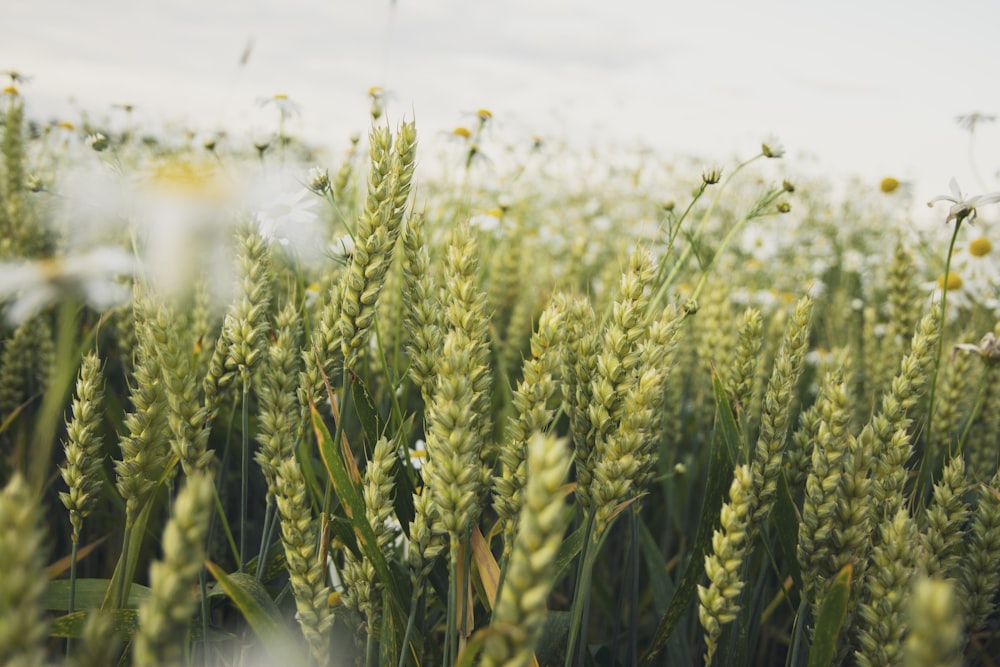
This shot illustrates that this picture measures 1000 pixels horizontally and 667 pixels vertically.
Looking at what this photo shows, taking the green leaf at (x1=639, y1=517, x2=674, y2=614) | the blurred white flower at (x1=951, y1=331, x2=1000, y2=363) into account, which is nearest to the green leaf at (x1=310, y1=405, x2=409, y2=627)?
the green leaf at (x1=639, y1=517, x2=674, y2=614)

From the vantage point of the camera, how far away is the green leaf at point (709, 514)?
1.19 metres

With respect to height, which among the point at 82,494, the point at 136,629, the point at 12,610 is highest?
the point at 12,610

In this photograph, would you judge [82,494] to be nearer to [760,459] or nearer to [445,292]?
[445,292]

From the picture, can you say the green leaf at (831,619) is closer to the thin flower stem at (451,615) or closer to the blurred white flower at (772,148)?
the thin flower stem at (451,615)

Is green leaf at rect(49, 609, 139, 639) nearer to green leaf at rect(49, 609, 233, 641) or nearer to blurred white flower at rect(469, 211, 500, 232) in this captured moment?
green leaf at rect(49, 609, 233, 641)

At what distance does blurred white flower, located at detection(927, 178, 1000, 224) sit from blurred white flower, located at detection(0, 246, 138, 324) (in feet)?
6.36

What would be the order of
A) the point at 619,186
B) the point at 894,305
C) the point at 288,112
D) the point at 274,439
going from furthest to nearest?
the point at 619,186 → the point at 288,112 → the point at 894,305 → the point at 274,439

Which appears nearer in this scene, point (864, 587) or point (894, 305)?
point (864, 587)

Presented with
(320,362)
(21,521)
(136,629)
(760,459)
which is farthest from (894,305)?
(21,521)

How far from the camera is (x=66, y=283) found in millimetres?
1912

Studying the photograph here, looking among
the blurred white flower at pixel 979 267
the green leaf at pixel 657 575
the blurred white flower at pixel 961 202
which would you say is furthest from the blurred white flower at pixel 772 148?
the blurred white flower at pixel 979 267

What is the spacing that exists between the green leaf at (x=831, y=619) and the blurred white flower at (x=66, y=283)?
170 centimetres

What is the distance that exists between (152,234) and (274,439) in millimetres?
981

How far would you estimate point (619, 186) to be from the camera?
763 centimetres
